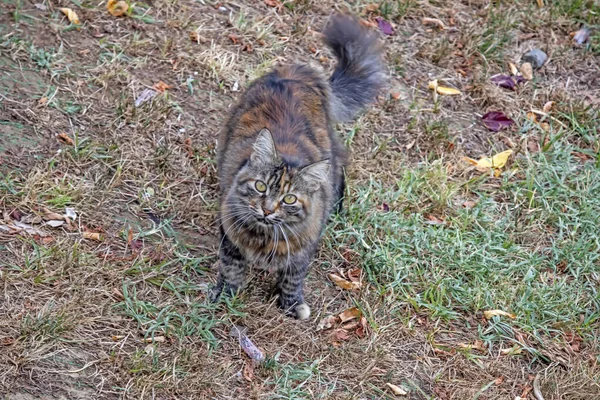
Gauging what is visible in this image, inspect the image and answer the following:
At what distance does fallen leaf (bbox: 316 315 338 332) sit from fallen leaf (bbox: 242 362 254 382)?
56cm

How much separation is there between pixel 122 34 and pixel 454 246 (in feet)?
10.7

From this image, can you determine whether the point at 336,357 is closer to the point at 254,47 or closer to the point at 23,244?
the point at 23,244

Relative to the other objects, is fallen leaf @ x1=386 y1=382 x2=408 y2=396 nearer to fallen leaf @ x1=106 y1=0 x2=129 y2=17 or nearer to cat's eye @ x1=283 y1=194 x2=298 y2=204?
cat's eye @ x1=283 y1=194 x2=298 y2=204

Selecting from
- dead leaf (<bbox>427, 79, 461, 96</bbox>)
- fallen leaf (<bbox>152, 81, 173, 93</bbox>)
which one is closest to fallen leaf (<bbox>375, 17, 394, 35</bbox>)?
dead leaf (<bbox>427, 79, 461, 96</bbox>)

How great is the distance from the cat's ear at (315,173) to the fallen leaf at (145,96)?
2.05 meters

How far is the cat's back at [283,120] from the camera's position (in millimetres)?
4973

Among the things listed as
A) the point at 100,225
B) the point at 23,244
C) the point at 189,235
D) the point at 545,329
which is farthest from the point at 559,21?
the point at 23,244

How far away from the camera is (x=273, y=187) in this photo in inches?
178

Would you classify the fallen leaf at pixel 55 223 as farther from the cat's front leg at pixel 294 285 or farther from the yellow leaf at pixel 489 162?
the yellow leaf at pixel 489 162

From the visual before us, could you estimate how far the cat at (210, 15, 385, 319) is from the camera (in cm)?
457

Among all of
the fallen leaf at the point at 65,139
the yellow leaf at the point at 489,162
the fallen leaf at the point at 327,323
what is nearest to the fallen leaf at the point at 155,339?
the fallen leaf at the point at 327,323

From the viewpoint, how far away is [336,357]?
4.77 meters

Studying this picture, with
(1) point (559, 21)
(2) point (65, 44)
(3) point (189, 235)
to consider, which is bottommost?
(3) point (189, 235)

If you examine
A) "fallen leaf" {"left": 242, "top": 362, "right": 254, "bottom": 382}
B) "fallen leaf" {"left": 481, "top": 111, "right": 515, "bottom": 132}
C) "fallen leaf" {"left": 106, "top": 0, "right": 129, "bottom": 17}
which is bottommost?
"fallen leaf" {"left": 242, "top": 362, "right": 254, "bottom": 382}
